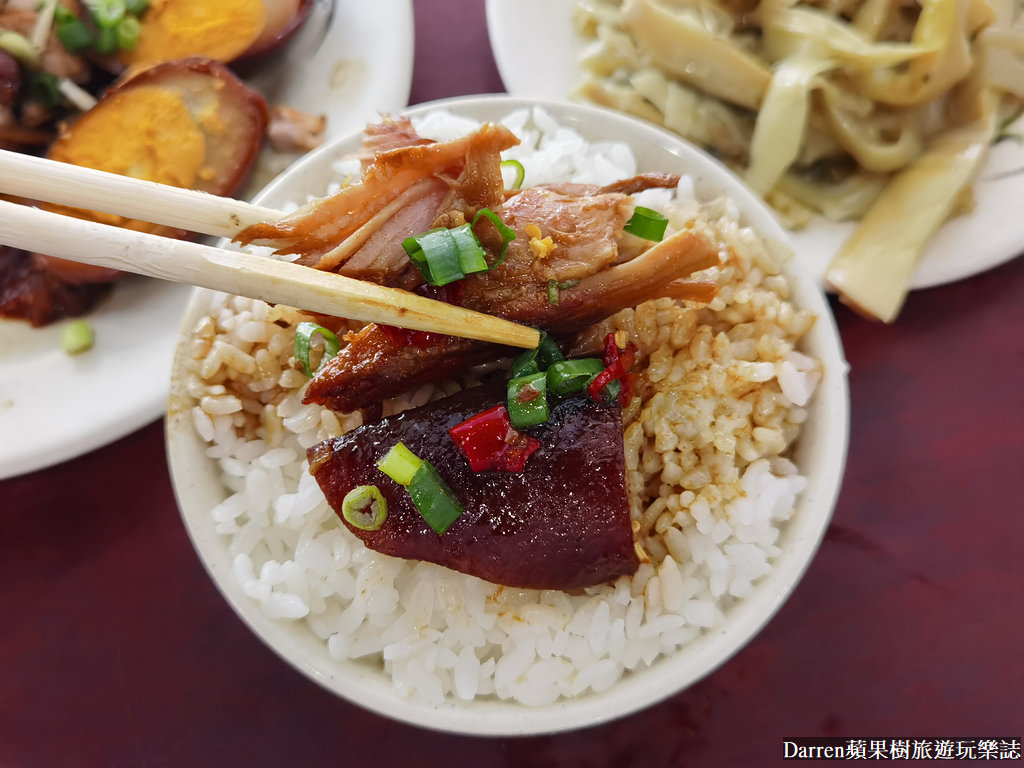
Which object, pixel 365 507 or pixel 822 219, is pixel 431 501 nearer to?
pixel 365 507

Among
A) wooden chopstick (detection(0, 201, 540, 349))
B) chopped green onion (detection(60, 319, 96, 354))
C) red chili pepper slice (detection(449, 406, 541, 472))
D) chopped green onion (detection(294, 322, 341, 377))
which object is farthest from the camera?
chopped green onion (detection(60, 319, 96, 354))

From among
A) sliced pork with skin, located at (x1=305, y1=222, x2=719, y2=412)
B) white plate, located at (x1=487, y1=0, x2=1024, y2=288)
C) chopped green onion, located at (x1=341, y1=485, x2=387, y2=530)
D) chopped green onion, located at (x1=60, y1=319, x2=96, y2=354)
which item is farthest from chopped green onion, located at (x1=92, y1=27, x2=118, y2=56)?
chopped green onion, located at (x1=341, y1=485, x2=387, y2=530)

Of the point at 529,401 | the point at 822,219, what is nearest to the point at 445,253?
the point at 529,401

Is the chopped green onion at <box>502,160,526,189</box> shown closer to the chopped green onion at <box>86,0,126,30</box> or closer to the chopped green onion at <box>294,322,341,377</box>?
the chopped green onion at <box>294,322,341,377</box>

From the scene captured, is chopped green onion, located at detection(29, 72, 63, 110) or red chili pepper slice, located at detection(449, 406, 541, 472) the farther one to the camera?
chopped green onion, located at detection(29, 72, 63, 110)

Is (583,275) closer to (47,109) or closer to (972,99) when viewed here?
(972,99)

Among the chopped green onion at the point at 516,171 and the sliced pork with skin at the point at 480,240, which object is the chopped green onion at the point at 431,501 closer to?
the sliced pork with skin at the point at 480,240

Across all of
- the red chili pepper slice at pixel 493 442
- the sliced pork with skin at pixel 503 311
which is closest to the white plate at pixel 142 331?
the sliced pork with skin at pixel 503 311
